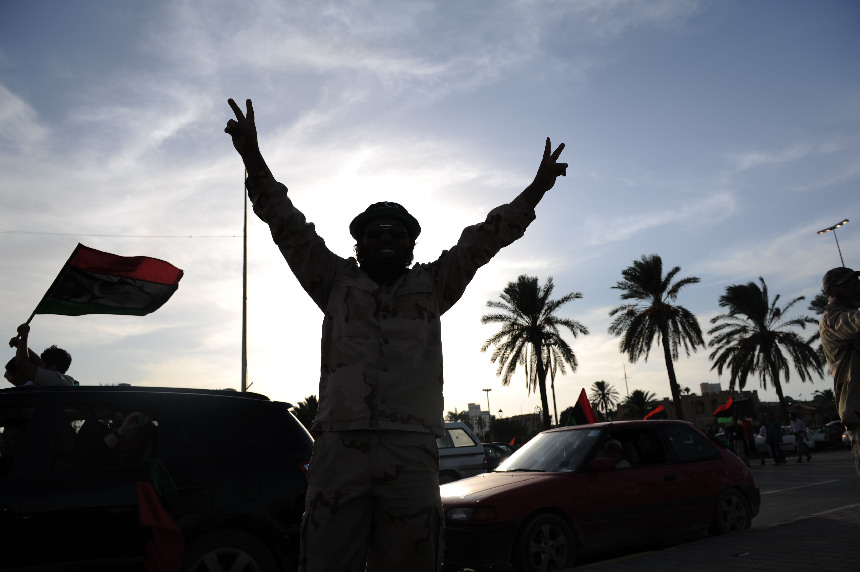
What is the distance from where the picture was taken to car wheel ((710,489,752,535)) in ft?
24.6

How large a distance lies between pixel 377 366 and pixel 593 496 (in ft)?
16.0

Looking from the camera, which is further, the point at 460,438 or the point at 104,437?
the point at 460,438

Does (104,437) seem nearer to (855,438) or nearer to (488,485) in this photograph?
(488,485)

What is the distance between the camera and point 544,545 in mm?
6262

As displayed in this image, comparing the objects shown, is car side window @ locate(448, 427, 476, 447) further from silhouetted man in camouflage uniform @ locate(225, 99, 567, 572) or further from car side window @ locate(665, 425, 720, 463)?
silhouetted man in camouflage uniform @ locate(225, 99, 567, 572)

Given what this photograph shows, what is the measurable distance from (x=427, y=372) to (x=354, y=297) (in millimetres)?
411

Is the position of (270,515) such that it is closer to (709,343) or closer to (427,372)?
(427,372)

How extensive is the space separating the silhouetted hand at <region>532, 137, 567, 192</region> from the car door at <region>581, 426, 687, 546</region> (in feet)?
14.9

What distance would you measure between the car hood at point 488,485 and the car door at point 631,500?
1.72 feet

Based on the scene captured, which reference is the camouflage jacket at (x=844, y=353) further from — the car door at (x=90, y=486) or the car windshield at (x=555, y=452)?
the car door at (x=90, y=486)

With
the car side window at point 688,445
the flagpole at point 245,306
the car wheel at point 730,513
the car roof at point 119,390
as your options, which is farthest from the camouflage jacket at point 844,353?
the flagpole at point 245,306

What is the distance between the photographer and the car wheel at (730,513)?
751cm

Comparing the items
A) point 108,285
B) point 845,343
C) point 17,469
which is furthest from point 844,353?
point 108,285

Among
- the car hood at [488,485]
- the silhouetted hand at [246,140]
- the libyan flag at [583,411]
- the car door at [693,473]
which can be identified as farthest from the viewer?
the libyan flag at [583,411]
